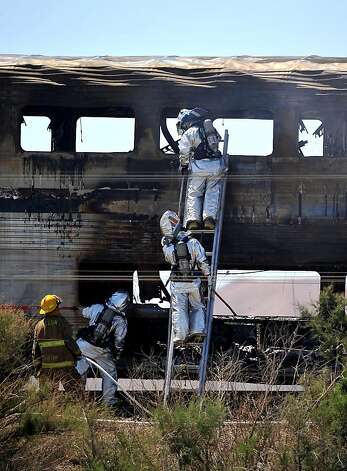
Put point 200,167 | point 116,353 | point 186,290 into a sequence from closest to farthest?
point 186,290 → point 200,167 → point 116,353

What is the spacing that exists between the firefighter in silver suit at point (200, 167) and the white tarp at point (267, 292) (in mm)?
7091

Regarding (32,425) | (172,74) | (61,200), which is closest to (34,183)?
(61,200)

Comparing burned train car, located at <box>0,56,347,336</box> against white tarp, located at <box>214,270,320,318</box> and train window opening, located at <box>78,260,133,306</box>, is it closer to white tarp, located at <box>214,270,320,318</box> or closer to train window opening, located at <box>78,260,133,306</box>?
train window opening, located at <box>78,260,133,306</box>

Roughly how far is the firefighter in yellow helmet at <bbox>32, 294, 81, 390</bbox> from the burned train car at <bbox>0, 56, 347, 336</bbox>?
86.1 inches

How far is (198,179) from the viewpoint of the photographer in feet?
33.6

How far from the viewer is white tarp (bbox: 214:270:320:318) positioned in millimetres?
17625

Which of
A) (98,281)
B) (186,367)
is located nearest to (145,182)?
(98,281)

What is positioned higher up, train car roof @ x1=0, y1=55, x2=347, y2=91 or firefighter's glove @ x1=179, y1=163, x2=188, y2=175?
train car roof @ x1=0, y1=55, x2=347, y2=91

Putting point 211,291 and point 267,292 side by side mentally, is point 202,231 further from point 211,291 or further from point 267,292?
point 267,292

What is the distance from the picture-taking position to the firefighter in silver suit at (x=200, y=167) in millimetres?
10141

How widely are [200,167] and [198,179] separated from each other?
0.15 meters

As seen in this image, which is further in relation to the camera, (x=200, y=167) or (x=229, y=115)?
(x=229, y=115)

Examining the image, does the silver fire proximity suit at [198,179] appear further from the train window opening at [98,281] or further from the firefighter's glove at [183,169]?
the train window opening at [98,281]

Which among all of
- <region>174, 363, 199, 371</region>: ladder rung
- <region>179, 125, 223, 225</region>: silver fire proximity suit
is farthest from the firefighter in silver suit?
<region>174, 363, 199, 371</region>: ladder rung
